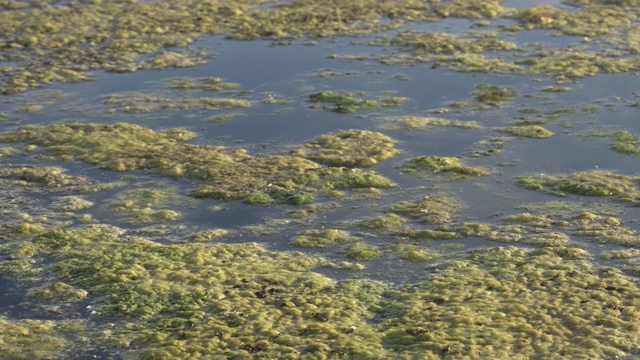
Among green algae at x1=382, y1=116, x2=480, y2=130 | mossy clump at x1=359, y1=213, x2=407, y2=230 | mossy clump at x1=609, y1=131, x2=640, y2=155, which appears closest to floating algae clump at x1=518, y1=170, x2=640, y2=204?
mossy clump at x1=609, y1=131, x2=640, y2=155

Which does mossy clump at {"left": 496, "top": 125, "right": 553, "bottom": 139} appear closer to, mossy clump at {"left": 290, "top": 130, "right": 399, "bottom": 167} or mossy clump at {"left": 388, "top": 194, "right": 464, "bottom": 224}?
mossy clump at {"left": 290, "top": 130, "right": 399, "bottom": 167}

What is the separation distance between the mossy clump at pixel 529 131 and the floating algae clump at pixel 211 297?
4519 mm

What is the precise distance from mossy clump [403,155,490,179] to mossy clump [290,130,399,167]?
1.44ft

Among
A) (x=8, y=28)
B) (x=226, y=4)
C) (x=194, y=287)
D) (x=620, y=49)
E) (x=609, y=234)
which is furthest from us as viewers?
(x=226, y=4)

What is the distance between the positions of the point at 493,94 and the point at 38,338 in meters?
8.53

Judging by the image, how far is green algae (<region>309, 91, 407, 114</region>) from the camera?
1438cm

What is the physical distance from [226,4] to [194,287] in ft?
36.7

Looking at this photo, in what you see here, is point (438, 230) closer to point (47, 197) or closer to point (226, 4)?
point (47, 197)

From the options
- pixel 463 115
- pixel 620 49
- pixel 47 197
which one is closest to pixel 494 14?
pixel 620 49

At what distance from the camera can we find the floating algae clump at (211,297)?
8453 mm

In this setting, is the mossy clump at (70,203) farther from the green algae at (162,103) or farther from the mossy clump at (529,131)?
the mossy clump at (529,131)

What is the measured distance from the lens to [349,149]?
12.9m

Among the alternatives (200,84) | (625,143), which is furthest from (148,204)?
(625,143)

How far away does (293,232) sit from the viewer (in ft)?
35.2
